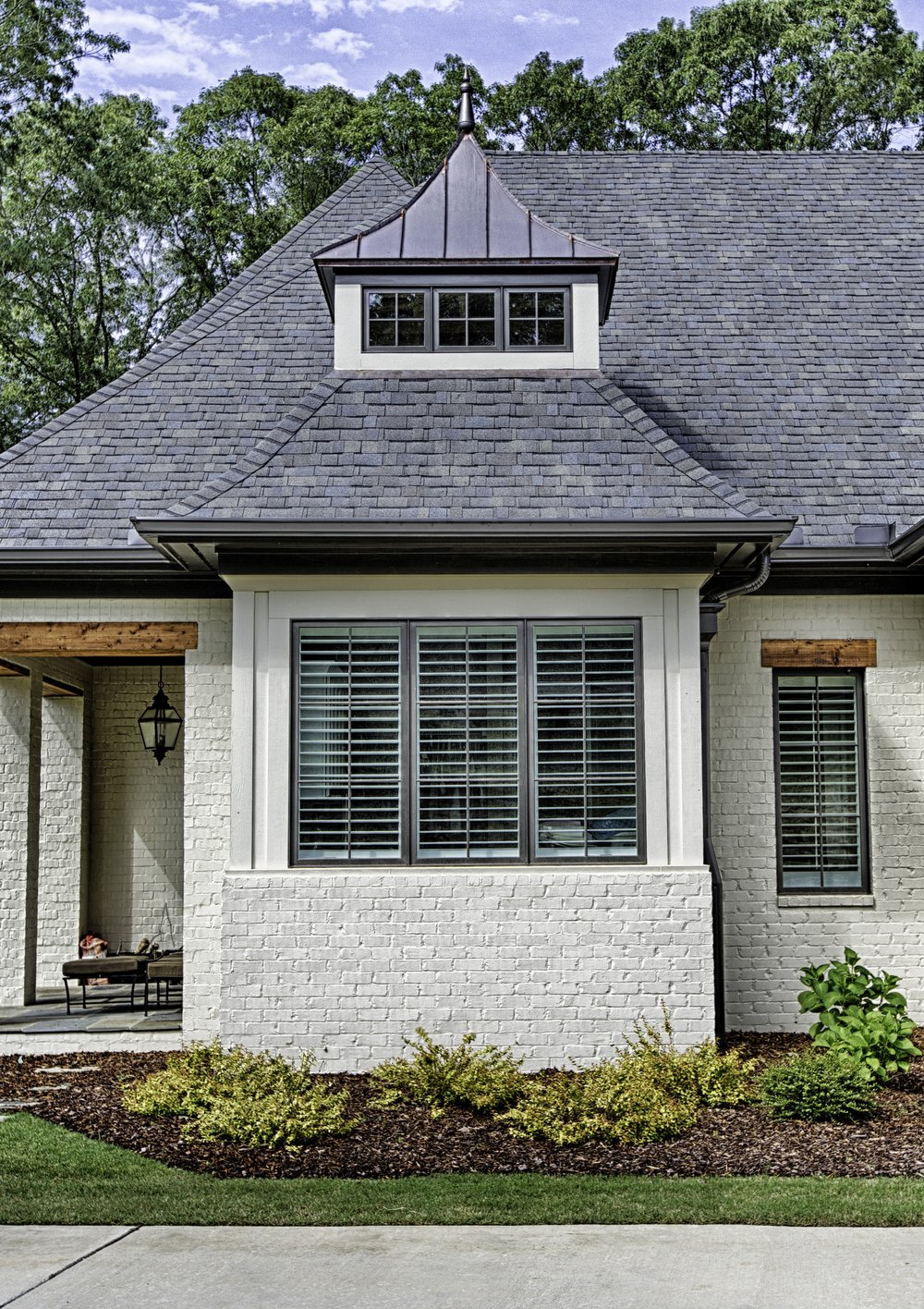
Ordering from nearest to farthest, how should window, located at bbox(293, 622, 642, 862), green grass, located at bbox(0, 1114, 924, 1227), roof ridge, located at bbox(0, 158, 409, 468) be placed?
green grass, located at bbox(0, 1114, 924, 1227) < window, located at bbox(293, 622, 642, 862) < roof ridge, located at bbox(0, 158, 409, 468)

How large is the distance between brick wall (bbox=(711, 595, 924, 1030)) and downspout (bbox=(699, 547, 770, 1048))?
10.9 inches

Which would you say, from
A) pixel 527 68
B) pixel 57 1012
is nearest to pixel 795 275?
pixel 57 1012

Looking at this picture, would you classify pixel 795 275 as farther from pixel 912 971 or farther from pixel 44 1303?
pixel 44 1303

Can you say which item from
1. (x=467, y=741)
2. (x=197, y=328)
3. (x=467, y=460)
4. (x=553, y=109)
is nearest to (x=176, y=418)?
(x=197, y=328)

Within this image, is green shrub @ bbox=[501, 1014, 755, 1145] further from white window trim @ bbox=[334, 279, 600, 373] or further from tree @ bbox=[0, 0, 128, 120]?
tree @ bbox=[0, 0, 128, 120]

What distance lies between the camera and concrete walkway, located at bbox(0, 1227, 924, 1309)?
4.85 metres

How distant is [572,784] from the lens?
9.00m

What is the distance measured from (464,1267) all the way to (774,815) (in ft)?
18.7

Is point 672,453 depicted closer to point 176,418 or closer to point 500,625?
point 500,625

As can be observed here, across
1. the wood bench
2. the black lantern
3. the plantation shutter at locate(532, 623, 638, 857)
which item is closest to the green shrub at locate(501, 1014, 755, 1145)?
the plantation shutter at locate(532, 623, 638, 857)

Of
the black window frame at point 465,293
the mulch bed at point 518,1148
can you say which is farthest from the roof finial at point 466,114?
the mulch bed at point 518,1148

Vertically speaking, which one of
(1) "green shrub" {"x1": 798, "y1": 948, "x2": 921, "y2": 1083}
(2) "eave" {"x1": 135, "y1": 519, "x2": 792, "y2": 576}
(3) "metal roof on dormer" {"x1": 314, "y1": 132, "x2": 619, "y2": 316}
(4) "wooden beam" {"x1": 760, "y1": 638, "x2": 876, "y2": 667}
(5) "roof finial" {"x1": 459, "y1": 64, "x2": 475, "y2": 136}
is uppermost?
(5) "roof finial" {"x1": 459, "y1": 64, "x2": 475, "y2": 136}

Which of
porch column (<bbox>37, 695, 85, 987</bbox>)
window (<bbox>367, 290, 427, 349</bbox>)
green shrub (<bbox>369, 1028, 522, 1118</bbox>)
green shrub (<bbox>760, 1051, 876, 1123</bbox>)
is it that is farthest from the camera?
porch column (<bbox>37, 695, 85, 987</bbox>)

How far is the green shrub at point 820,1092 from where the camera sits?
7395 millimetres
